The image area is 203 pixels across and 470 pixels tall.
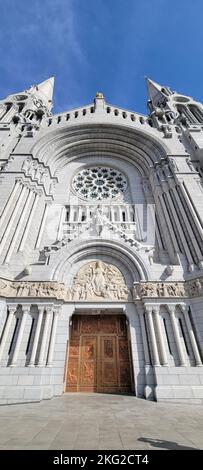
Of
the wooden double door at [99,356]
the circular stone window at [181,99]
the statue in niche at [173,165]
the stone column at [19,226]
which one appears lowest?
the wooden double door at [99,356]

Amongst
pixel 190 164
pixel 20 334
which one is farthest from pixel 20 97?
pixel 20 334

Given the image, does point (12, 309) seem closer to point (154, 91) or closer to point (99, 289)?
point (99, 289)

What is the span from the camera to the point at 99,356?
8.90m

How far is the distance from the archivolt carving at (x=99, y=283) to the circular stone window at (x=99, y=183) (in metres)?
6.55

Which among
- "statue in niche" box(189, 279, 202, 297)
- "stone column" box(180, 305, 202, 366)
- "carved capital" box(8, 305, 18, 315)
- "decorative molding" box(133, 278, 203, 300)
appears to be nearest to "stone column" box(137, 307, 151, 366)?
"decorative molding" box(133, 278, 203, 300)

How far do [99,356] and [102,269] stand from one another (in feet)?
11.9

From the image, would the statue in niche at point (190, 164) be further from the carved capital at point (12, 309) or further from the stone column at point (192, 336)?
the carved capital at point (12, 309)

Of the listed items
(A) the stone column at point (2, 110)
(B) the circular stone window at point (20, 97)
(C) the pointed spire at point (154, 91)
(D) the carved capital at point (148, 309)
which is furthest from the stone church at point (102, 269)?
(C) the pointed spire at point (154, 91)

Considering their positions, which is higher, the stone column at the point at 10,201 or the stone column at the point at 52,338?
the stone column at the point at 10,201

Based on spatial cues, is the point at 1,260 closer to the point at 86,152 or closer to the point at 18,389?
the point at 18,389

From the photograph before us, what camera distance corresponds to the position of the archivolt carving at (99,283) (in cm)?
934

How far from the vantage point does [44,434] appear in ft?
11.6

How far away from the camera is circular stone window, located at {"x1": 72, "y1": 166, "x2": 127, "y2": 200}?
15516mm

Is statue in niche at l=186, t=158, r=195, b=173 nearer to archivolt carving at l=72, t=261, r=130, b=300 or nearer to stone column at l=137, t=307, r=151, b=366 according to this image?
archivolt carving at l=72, t=261, r=130, b=300
